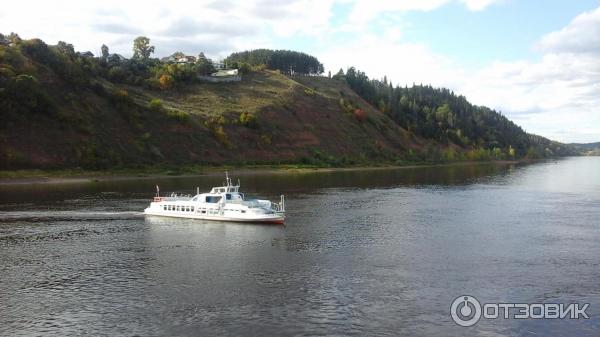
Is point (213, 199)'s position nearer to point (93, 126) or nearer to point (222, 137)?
point (93, 126)

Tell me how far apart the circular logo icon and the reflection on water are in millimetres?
614

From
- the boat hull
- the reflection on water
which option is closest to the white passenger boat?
the boat hull

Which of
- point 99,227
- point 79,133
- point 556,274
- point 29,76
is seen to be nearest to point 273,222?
point 99,227

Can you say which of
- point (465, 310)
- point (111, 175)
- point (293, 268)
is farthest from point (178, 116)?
point (465, 310)

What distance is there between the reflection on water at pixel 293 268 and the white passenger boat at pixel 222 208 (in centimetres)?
211

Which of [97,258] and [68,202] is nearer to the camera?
[97,258]

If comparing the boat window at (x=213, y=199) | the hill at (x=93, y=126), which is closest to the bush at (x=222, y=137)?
the hill at (x=93, y=126)

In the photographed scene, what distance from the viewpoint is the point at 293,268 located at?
46750 millimetres

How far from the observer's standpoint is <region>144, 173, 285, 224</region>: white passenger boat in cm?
7262

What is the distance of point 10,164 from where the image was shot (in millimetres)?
124125

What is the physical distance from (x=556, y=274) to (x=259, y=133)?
160136mm

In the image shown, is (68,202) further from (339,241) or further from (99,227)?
(339,241)

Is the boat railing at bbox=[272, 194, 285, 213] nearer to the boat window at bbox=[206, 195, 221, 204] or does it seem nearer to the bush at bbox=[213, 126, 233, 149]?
the boat window at bbox=[206, 195, 221, 204]

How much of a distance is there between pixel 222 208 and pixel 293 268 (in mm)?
31539
